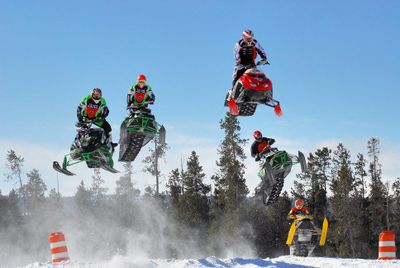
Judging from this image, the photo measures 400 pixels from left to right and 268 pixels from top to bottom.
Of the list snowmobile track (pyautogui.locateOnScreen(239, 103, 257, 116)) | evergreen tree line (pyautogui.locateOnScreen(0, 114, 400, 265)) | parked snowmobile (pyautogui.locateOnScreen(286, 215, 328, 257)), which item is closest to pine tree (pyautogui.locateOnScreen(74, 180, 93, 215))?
evergreen tree line (pyautogui.locateOnScreen(0, 114, 400, 265))

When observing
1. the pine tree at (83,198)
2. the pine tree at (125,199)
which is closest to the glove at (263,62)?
the pine tree at (125,199)

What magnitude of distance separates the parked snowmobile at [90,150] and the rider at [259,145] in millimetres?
4605

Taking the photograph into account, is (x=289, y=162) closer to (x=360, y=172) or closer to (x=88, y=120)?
(x=88, y=120)

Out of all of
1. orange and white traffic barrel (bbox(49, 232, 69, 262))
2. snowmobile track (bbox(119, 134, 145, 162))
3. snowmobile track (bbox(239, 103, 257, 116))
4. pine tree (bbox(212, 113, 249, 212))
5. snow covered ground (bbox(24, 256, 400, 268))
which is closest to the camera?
snowmobile track (bbox(239, 103, 257, 116))

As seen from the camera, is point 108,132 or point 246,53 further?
point 108,132

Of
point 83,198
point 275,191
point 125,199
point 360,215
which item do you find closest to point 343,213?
point 360,215

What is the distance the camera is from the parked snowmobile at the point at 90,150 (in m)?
17.6

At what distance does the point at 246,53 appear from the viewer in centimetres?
1608

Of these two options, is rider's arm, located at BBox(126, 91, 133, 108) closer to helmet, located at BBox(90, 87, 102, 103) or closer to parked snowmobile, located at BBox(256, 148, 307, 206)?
helmet, located at BBox(90, 87, 102, 103)

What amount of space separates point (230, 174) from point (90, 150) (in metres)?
38.9

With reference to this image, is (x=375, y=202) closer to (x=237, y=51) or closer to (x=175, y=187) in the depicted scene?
(x=175, y=187)

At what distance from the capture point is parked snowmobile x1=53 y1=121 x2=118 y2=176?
57.7ft

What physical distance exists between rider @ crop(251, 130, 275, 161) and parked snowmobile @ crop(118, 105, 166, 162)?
125 inches

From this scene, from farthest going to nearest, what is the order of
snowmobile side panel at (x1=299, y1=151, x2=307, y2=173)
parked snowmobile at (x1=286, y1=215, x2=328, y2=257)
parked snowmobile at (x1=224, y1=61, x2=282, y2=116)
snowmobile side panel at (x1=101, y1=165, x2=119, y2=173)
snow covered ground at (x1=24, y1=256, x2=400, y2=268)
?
1. parked snowmobile at (x1=286, y1=215, x2=328, y2=257)
2. snowmobile side panel at (x1=299, y1=151, x2=307, y2=173)
3. snowmobile side panel at (x1=101, y1=165, x2=119, y2=173)
4. snow covered ground at (x1=24, y1=256, x2=400, y2=268)
5. parked snowmobile at (x1=224, y1=61, x2=282, y2=116)
